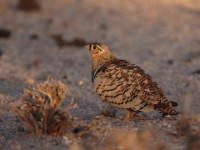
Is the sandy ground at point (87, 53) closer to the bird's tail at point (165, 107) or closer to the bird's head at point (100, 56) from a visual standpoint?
the bird's tail at point (165, 107)

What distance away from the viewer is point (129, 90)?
7.08m

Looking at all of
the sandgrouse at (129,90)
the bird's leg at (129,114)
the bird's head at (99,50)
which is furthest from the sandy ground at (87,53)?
the bird's head at (99,50)

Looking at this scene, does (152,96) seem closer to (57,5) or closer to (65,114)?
(65,114)

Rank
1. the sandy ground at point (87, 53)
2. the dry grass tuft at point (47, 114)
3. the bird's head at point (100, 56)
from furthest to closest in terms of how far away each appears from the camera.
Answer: the bird's head at point (100, 56), the sandy ground at point (87, 53), the dry grass tuft at point (47, 114)

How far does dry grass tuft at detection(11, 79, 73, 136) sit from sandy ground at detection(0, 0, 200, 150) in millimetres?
108

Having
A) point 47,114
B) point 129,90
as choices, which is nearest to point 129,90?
point 129,90

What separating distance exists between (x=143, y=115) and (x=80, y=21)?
8971 millimetres

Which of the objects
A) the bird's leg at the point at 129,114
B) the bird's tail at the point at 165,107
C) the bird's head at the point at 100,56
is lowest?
the bird's leg at the point at 129,114

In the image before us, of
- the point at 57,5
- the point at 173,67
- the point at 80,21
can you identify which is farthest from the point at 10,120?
the point at 57,5

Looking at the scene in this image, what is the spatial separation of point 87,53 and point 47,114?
716 centimetres

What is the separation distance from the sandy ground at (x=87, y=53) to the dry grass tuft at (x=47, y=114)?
4.2 inches

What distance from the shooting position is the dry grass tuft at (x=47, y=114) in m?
6.59

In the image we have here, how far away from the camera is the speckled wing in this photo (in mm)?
7082

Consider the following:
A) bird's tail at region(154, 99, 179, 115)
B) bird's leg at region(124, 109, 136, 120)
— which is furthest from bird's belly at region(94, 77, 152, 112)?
bird's leg at region(124, 109, 136, 120)
